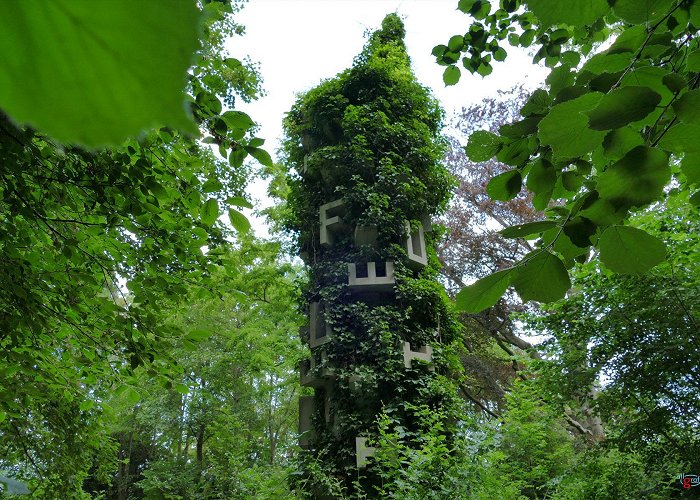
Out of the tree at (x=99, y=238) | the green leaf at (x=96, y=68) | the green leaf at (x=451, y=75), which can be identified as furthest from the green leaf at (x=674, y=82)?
the green leaf at (x=451, y=75)

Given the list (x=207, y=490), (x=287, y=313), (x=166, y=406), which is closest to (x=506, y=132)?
(x=287, y=313)

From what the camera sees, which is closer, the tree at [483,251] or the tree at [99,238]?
the tree at [99,238]

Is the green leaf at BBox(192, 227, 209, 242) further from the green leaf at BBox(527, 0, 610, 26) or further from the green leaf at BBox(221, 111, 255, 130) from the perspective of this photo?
the green leaf at BBox(527, 0, 610, 26)

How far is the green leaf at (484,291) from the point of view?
64 cm

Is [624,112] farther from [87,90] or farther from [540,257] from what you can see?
[87,90]

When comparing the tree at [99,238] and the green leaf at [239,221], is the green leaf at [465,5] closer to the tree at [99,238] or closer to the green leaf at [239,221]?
the tree at [99,238]

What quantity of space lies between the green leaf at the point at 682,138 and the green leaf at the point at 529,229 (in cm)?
16

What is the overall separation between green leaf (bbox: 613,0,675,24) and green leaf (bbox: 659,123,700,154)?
0.16m

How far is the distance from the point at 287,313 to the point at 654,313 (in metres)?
5.65

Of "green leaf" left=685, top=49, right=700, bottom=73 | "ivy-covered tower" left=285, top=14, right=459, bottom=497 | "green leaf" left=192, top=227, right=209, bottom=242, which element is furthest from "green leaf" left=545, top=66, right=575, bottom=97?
"ivy-covered tower" left=285, top=14, right=459, bottom=497

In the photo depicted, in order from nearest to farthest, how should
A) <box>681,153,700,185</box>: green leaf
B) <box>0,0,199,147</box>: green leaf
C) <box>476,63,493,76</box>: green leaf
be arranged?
<box>0,0,199,147</box>: green leaf < <box>681,153,700,185</box>: green leaf < <box>476,63,493,76</box>: green leaf

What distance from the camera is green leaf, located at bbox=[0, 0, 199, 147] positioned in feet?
0.31

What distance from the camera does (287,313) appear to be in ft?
28.3

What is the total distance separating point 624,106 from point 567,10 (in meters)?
0.12
